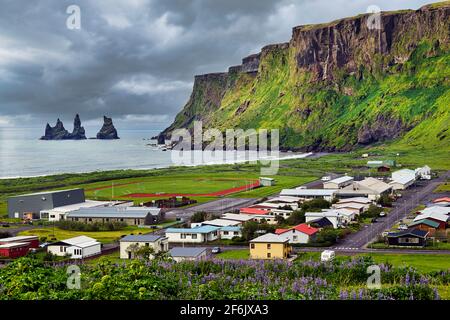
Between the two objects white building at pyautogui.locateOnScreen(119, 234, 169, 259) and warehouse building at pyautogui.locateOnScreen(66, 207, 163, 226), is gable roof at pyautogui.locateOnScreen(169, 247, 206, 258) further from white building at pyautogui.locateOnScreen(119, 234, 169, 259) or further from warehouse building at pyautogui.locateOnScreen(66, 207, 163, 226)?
warehouse building at pyautogui.locateOnScreen(66, 207, 163, 226)

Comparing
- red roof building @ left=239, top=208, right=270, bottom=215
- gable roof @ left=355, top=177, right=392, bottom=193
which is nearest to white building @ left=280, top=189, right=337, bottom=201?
gable roof @ left=355, top=177, right=392, bottom=193

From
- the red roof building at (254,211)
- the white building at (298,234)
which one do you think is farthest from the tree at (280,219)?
the white building at (298,234)

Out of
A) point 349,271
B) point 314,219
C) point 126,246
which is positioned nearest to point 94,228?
point 126,246

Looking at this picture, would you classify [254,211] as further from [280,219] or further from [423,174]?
[423,174]

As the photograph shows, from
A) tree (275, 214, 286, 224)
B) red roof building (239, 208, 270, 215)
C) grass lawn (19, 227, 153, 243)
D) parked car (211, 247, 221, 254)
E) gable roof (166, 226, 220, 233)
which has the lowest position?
grass lawn (19, 227, 153, 243)

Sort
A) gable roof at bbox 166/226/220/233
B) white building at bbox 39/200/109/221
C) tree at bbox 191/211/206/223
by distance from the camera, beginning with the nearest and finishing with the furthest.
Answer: gable roof at bbox 166/226/220/233
tree at bbox 191/211/206/223
white building at bbox 39/200/109/221

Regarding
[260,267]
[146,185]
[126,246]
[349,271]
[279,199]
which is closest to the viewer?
[349,271]
